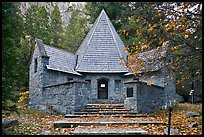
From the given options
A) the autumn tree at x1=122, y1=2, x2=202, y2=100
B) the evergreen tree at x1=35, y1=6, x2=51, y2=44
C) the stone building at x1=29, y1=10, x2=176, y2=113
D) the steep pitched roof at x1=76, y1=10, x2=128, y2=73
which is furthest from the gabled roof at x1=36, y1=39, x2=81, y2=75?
the autumn tree at x1=122, y1=2, x2=202, y2=100

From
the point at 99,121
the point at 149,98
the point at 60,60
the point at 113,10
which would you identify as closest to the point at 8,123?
the point at 99,121

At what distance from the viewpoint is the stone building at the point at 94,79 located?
11789 mm

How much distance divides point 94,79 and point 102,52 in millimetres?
2539

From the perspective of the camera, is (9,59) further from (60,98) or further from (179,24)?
(60,98)

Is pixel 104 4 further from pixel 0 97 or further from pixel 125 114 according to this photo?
pixel 0 97

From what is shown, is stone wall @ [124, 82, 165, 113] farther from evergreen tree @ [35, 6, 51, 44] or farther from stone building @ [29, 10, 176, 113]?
evergreen tree @ [35, 6, 51, 44]

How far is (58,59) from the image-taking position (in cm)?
1609

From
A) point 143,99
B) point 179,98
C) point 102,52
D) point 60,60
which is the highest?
point 102,52

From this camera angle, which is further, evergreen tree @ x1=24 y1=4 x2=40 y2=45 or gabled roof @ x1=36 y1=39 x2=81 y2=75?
evergreen tree @ x1=24 y1=4 x2=40 y2=45

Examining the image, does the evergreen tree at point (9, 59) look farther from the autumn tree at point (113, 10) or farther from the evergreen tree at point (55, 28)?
the autumn tree at point (113, 10)

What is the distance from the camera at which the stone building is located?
38.7ft

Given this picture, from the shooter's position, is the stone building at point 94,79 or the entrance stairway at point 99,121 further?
the stone building at point 94,79

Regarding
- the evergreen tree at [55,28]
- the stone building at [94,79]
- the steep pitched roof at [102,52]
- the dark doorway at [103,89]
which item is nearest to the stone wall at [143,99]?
the stone building at [94,79]

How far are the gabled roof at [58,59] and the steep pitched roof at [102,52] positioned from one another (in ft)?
2.09
